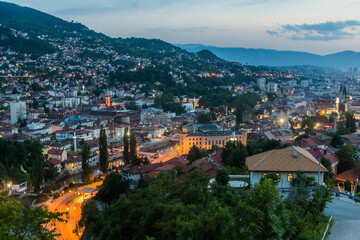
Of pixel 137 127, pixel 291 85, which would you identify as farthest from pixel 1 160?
pixel 291 85

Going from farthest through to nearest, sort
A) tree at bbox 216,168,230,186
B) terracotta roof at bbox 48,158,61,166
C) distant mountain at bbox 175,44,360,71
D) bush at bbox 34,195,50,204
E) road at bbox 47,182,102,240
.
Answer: distant mountain at bbox 175,44,360,71 → terracotta roof at bbox 48,158,61,166 → bush at bbox 34,195,50,204 → road at bbox 47,182,102,240 → tree at bbox 216,168,230,186

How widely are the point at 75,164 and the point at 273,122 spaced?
14.5 metres

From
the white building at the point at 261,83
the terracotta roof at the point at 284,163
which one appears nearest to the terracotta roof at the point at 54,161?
the terracotta roof at the point at 284,163

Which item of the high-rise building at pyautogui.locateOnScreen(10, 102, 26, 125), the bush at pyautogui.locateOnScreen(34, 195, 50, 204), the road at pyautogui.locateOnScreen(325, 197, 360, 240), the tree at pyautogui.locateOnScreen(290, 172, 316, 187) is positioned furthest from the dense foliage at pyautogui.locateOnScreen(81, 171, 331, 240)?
the high-rise building at pyautogui.locateOnScreen(10, 102, 26, 125)

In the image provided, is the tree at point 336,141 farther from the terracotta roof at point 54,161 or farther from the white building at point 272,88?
the white building at point 272,88

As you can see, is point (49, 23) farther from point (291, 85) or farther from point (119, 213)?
point (119, 213)

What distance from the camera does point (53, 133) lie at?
2050 cm

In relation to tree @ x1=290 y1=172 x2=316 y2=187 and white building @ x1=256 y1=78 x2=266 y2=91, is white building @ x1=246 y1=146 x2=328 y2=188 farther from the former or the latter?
white building @ x1=256 y1=78 x2=266 y2=91

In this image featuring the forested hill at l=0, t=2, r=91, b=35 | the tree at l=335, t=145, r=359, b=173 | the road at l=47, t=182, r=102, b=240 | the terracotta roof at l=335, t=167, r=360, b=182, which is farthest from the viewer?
the forested hill at l=0, t=2, r=91, b=35

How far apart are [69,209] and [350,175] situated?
7.20 metres

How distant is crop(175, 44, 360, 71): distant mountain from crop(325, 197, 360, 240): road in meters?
143

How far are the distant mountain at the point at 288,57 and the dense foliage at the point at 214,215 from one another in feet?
466

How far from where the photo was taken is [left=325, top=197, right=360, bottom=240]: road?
430cm

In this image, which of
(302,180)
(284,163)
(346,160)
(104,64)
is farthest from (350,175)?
(104,64)
